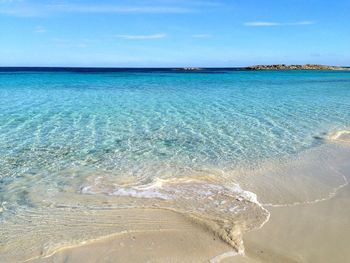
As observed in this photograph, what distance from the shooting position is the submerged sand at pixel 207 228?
3879 mm

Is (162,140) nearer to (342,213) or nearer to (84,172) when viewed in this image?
(84,172)

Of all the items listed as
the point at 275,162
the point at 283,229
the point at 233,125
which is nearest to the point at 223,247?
the point at 283,229

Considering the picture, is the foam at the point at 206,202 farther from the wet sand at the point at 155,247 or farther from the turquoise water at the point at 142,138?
the turquoise water at the point at 142,138

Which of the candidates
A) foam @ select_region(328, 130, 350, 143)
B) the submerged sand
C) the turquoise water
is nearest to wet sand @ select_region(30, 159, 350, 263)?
the submerged sand

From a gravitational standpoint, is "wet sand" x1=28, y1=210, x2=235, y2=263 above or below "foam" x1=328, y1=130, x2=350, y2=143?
above

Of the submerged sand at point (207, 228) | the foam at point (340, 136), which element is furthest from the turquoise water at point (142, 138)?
the submerged sand at point (207, 228)

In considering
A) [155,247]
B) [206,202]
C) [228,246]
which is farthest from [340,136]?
[155,247]

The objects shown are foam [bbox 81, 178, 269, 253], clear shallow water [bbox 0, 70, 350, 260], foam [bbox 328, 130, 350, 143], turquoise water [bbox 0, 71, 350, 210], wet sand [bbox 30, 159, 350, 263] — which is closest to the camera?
wet sand [bbox 30, 159, 350, 263]

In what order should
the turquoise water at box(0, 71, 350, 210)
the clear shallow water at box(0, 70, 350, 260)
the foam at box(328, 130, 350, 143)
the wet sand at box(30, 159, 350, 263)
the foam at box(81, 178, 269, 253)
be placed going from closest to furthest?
1. the wet sand at box(30, 159, 350, 263)
2. the foam at box(81, 178, 269, 253)
3. the clear shallow water at box(0, 70, 350, 260)
4. the turquoise water at box(0, 71, 350, 210)
5. the foam at box(328, 130, 350, 143)

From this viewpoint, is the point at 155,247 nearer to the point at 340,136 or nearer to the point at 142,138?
the point at 142,138

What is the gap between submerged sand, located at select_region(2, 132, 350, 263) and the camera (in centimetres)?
388

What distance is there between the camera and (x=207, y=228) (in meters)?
4.50

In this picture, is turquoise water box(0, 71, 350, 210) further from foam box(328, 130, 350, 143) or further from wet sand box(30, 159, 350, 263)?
wet sand box(30, 159, 350, 263)

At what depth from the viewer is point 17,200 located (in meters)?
5.36
